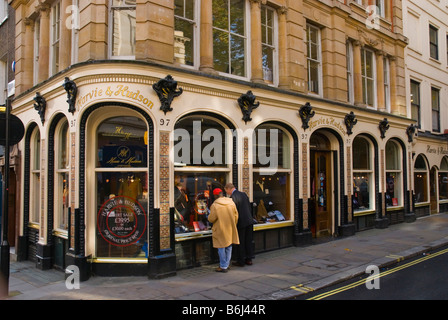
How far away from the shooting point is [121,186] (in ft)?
27.4

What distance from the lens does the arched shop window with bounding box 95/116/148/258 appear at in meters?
8.26

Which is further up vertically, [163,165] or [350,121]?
[350,121]

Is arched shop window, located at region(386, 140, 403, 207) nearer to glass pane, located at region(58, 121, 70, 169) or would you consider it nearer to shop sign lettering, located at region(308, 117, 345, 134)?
shop sign lettering, located at region(308, 117, 345, 134)

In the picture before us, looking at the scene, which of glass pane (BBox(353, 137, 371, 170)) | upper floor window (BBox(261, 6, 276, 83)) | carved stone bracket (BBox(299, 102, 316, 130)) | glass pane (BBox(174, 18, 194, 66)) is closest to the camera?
glass pane (BBox(174, 18, 194, 66))

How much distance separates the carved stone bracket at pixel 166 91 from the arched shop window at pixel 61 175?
10.2 feet

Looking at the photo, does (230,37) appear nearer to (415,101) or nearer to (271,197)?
(271,197)

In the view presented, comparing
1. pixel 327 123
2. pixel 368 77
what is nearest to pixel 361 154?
pixel 327 123

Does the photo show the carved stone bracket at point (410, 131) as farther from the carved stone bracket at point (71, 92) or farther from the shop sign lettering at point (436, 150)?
the carved stone bracket at point (71, 92)

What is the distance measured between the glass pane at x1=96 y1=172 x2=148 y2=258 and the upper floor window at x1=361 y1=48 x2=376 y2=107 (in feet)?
34.5

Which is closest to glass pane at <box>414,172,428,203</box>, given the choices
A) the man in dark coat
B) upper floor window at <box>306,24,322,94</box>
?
upper floor window at <box>306,24,322,94</box>

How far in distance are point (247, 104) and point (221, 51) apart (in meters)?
1.69

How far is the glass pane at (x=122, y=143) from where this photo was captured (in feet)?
27.6

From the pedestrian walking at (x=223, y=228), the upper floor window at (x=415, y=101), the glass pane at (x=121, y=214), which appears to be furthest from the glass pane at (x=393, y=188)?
the glass pane at (x=121, y=214)
